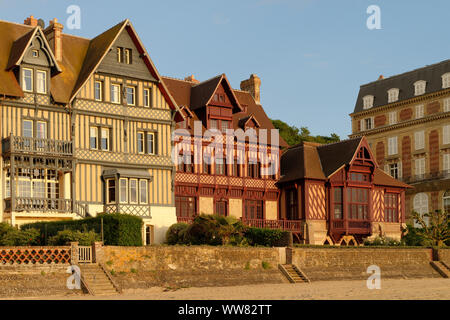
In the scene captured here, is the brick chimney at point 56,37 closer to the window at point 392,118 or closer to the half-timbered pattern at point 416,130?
the half-timbered pattern at point 416,130

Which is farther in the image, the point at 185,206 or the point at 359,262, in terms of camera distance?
the point at 185,206

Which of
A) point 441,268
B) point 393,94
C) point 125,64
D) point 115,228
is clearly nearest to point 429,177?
point 393,94

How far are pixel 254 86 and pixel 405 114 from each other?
19.7 m

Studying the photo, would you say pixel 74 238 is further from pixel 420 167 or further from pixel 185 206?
pixel 420 167

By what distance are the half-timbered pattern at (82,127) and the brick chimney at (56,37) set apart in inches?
2.1

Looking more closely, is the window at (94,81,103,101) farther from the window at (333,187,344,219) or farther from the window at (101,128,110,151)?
the window at (333,187,344,219)

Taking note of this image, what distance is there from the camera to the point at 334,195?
4959 centimetres

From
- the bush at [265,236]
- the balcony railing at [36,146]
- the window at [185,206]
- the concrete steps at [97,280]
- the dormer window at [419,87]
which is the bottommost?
the concrete steps at [97,280]

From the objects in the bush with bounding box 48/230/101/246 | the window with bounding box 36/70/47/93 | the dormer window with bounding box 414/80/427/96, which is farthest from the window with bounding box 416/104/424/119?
the bush with bounding box 48/230/101/246

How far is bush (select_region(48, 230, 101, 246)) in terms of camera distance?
32.1 m

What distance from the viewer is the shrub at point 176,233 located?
131 feet

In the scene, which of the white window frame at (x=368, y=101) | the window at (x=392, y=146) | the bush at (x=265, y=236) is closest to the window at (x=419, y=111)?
the window at (x=392, y=146)

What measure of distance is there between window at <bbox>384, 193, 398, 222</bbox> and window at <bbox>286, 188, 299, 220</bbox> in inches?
269

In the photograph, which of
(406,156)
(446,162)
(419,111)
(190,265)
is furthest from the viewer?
(406,156)
